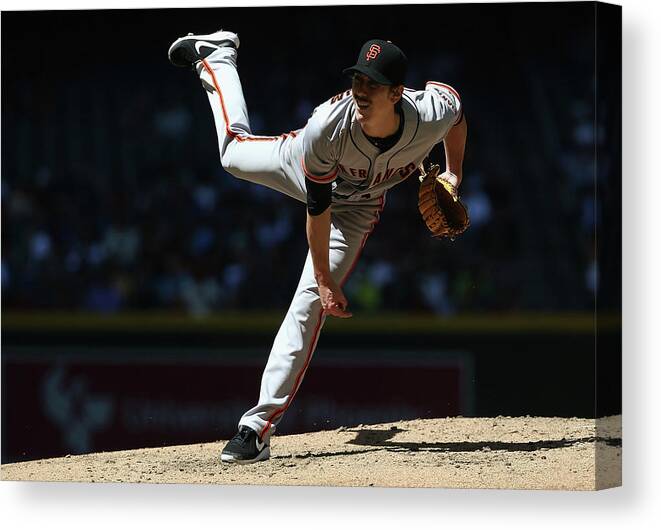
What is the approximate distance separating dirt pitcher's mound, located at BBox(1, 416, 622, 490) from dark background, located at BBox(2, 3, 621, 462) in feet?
0.34

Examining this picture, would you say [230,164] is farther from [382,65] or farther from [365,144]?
[382,65]

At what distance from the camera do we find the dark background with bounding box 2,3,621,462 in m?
5.63

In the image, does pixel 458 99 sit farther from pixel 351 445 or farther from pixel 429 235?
pixel 351 445

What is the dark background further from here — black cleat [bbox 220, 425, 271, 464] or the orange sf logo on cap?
the orange sf logo on cap

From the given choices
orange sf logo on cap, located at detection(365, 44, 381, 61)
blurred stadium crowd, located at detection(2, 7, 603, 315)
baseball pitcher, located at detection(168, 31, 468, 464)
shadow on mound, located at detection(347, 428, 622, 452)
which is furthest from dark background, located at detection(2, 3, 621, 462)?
orange sf logo on cap, located at detection(365, 44, 381, 61)

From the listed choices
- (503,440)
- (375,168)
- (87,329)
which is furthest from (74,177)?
(503,440)

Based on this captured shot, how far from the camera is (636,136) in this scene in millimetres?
5195

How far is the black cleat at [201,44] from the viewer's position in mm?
5641

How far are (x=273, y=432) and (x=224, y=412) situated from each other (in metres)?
→ 0.28

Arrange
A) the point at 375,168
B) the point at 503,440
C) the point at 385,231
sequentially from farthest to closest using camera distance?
the point at 385,231 → the point at 503,440 → the point at 375,168

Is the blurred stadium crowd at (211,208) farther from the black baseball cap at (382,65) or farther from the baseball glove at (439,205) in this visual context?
the black baseball cap at (382,65)

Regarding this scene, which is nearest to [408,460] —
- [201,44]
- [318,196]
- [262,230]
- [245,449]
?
[245,449]

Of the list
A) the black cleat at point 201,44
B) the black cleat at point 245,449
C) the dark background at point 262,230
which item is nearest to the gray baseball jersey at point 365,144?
the dark background at point 262,230

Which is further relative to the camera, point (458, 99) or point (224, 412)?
point (224, 412)
